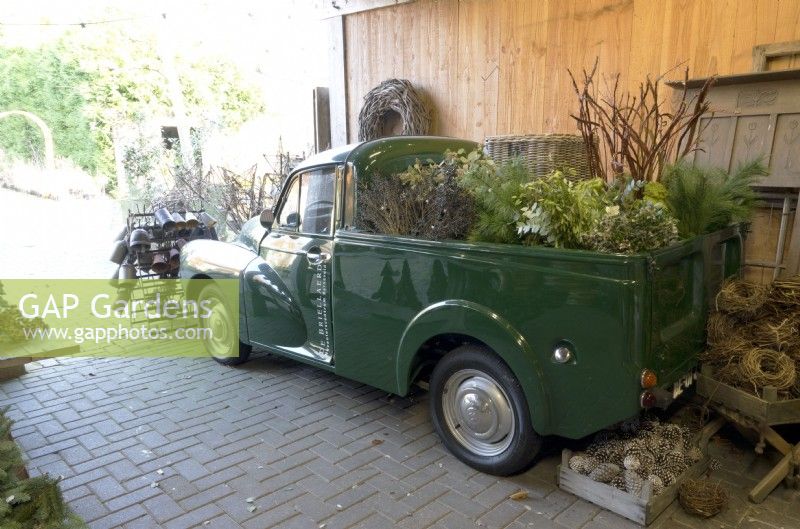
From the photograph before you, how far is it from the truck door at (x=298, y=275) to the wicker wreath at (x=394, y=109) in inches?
80.9

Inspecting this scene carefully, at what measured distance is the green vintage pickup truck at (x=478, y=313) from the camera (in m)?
2.48

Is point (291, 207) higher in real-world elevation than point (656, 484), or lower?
higher

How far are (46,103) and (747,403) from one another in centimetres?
1777

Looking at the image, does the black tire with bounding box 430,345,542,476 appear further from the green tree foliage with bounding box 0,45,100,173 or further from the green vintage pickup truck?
the green tree foliage with bounding box 0,45,100,173

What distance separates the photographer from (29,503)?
231cm

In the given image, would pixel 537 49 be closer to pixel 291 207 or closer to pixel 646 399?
pixel 291 207

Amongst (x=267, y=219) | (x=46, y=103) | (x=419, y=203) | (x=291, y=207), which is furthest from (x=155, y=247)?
(x=46, y=103)

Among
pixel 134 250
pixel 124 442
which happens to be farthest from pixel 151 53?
pixel 124 442

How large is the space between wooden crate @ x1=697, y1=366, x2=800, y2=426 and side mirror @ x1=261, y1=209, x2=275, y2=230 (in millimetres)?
3228

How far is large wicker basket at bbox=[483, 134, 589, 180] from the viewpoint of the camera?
3621 millimetres

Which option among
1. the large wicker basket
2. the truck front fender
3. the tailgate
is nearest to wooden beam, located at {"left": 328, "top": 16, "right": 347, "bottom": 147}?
the large wicker basket

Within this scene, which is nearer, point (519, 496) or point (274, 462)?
point (519, 496)

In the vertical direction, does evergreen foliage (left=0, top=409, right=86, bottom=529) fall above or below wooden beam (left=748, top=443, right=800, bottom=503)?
above

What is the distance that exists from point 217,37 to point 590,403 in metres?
16.7
